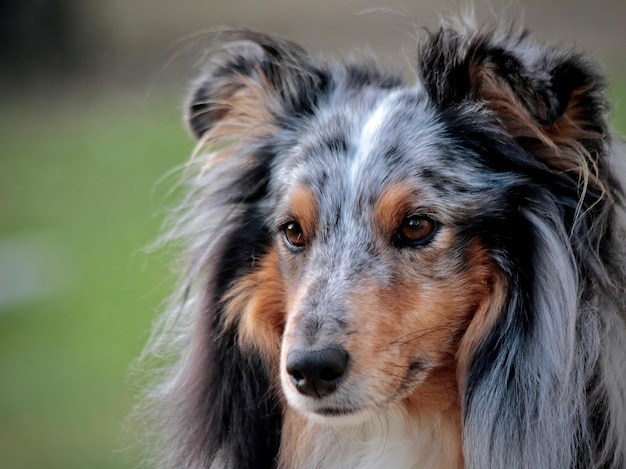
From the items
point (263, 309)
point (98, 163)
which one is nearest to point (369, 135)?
point (263, 309)

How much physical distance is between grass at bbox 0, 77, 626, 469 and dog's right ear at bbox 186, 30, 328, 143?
720mm

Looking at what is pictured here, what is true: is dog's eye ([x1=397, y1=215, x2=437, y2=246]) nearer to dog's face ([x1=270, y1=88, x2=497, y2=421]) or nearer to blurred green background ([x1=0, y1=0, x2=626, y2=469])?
dog's face ([x1=270, y1=88, x2=497, y2=421])

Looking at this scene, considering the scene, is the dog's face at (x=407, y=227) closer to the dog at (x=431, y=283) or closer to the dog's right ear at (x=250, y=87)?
the dog at (x=431, y=283)

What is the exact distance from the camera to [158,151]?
Result: 12430mm

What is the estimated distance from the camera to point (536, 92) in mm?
2848

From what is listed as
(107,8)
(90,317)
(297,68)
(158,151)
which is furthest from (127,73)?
(297,68)

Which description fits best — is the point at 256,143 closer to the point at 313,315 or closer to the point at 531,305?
the point at 313,315

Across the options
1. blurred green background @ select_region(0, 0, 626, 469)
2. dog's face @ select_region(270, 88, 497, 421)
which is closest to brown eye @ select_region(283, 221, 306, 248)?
dog's face @ select_region(270, 88, 497, 421)

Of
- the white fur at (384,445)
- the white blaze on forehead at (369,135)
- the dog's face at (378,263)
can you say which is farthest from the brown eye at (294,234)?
the white fur at (384,445)

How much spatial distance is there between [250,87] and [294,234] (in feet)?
2.21

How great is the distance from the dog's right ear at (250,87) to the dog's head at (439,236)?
0.90 feet

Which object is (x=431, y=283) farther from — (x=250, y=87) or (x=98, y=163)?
(x=98, y=163)

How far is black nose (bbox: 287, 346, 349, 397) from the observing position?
275 centimetres

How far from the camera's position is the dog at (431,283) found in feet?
9.30
